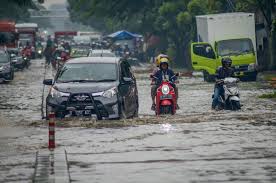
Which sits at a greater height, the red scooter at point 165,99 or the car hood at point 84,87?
the car hood at point 84,87

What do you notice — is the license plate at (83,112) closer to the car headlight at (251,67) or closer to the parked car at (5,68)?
the car headlight at (251,67)

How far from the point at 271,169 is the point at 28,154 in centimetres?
469

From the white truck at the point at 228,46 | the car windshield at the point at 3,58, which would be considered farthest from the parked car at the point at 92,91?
the car windshield at the point at 3,58

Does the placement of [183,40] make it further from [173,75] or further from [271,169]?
[271,169]

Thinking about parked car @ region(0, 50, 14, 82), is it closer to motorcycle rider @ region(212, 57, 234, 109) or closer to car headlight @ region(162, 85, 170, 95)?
motorcycle rider @ region(212, 57, 234, 109)

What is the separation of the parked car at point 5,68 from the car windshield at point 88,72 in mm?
23096

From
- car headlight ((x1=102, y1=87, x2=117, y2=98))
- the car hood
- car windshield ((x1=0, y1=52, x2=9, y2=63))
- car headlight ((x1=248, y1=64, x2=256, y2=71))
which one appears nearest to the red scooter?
the car hood

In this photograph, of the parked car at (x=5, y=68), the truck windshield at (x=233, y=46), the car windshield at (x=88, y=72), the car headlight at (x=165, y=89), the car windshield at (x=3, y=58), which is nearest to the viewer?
the car windshield at (x=88, y=72)

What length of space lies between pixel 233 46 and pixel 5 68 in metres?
10.9

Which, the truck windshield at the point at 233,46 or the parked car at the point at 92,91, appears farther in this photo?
the truck windshield at the point at 233,46

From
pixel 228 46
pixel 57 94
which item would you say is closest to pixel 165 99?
pixel 57 94

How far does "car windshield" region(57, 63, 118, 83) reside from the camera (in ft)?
80.0

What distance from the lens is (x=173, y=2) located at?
6838 centimetres

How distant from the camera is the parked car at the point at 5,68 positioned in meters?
48.0
